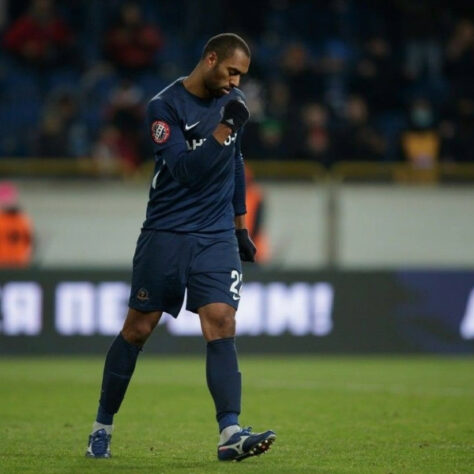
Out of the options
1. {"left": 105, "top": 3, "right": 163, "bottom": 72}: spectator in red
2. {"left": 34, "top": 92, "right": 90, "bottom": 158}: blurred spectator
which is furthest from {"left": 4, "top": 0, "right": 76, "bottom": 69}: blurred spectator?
{"left": 34, "top": 92, "right": 90, "bottom": 158}: blurred spectator

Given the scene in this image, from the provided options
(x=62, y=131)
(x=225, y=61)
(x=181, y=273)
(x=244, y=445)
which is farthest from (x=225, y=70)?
(x=62, y=131)

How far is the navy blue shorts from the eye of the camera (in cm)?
668

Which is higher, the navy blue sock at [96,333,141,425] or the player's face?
the player's face

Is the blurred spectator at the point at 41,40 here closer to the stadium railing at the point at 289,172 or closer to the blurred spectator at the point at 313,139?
the stadium railing at the point at 289,172

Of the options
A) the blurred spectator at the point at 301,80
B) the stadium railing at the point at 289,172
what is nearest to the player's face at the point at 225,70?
the stadium railing at the point at 289,172

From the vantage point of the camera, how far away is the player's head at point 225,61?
6.52m

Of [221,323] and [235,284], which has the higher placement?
[235,284]

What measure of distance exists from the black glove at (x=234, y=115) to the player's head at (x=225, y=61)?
15 cm

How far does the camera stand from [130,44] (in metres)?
A: 17.8

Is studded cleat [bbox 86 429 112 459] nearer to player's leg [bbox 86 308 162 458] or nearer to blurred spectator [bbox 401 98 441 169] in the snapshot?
player's leg [bbox 86 308 162 458]

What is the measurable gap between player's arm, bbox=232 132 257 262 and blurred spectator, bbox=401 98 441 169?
32.4 ft

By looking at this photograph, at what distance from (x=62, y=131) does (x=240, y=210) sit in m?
9.21

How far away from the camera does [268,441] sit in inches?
247

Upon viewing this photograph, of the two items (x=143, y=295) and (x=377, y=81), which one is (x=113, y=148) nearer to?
(x=377, y=81)
